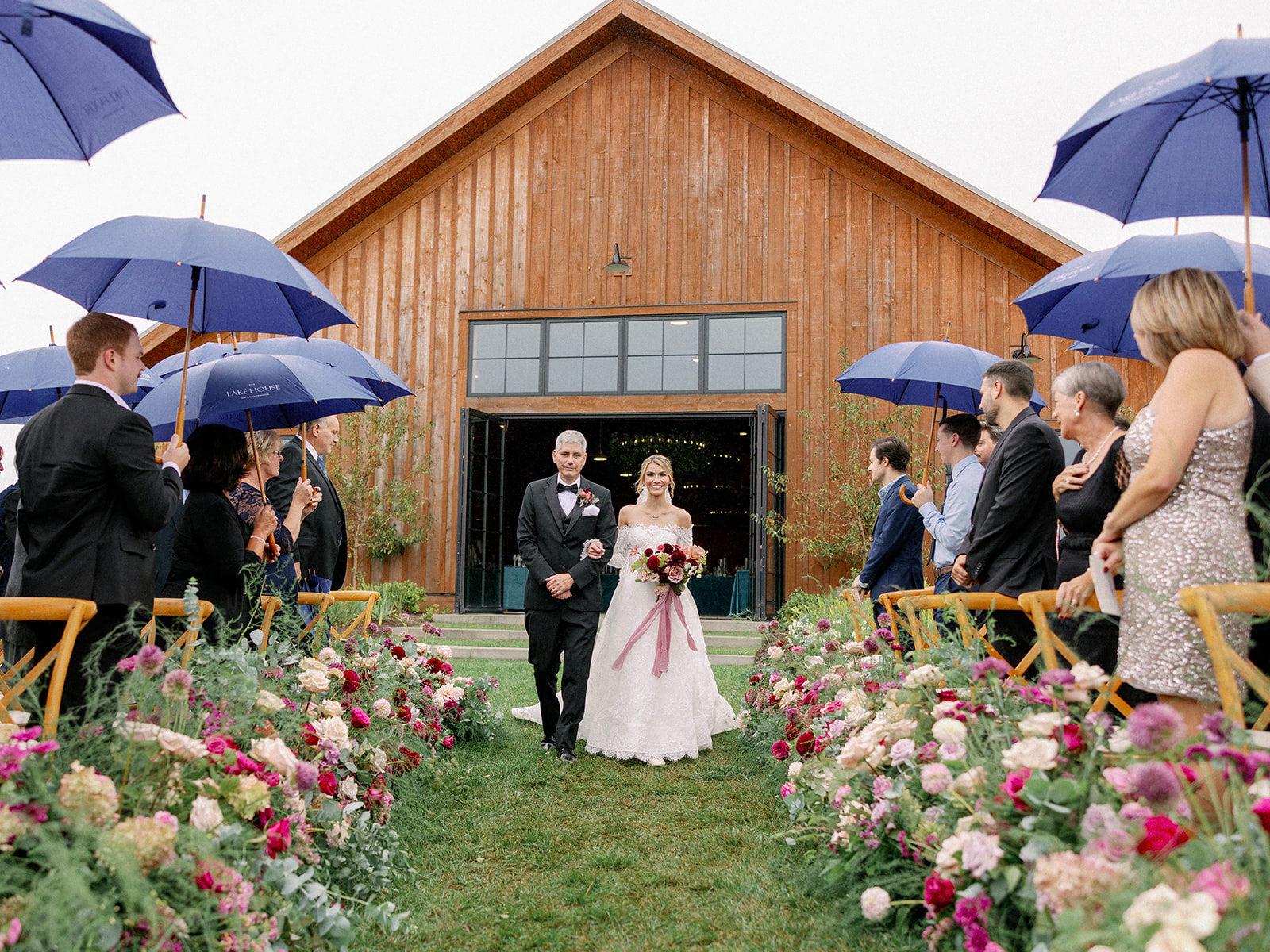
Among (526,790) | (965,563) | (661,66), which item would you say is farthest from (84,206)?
(965,563)

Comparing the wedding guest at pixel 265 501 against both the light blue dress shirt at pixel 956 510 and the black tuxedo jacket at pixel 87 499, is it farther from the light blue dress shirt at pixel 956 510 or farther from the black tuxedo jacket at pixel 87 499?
the light blue dress shirt at pixel 956 510

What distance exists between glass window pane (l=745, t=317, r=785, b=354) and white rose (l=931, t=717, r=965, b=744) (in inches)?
458

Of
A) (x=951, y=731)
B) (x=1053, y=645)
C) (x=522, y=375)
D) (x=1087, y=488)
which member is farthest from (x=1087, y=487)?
(x=522, y=375)

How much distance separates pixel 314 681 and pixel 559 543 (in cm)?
268

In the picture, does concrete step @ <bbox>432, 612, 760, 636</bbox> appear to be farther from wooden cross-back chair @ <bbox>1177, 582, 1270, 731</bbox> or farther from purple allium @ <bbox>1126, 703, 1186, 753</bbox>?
purple allium @ <bbox>1126, 703, 1186, 753</bbox>

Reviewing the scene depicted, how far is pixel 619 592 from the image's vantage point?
6277 millimetres

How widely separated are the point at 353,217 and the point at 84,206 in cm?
450

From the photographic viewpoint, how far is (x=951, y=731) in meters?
2.40

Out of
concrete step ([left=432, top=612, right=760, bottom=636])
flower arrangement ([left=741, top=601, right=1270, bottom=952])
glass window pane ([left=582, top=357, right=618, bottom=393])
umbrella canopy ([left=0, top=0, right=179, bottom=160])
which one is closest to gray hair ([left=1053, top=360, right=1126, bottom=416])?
flower arrangement ([left=741, top=601, right=1270, bottom=952])

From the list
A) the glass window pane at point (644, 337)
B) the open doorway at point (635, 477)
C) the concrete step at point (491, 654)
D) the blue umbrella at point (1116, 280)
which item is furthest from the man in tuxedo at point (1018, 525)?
the glass window pane at point (644, 337)

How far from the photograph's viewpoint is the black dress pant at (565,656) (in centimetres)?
566

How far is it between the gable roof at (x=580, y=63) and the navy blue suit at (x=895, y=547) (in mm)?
8602

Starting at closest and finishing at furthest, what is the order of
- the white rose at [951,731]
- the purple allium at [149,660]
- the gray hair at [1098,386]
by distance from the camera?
1. the purple allium at [149,660]
2. the white rose at [951,731]
3. the gray hair at [1098,386]

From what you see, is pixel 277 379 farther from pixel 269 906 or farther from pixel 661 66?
pixel 661 66
